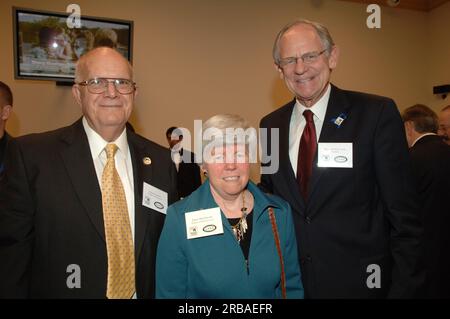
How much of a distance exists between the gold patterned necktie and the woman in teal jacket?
16 centimetres

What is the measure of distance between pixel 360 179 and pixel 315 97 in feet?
1.78

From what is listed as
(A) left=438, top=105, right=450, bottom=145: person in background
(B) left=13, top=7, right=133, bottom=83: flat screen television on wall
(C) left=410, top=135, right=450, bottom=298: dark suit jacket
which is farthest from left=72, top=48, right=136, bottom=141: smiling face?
(A) left=438, top=105, right=450, bottom=145: person in background

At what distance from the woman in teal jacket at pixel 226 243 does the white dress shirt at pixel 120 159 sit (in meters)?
0.26

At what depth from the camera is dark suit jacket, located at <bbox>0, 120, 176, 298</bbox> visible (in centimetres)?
173

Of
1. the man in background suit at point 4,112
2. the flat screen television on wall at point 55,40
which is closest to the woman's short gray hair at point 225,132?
the man in background suit at point 4,112

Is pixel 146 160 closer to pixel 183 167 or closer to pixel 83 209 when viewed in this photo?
pixel 83 209

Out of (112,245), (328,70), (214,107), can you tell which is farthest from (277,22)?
(112,245)

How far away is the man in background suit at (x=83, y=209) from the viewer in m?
1.75

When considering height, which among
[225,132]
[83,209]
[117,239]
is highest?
[225,132]

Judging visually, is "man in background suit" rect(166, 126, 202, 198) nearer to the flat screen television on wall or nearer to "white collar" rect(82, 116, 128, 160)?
the flat screen television on wall

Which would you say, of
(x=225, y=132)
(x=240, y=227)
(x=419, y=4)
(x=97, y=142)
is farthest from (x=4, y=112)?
(x=419, y=4)

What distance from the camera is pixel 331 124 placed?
6.75 feet

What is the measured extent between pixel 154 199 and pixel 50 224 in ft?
1.73

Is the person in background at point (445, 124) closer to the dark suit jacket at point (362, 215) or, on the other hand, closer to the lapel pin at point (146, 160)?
the dark suit jacket at point (362, 215)
